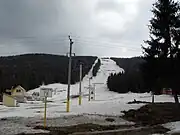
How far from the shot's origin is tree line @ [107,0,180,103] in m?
31.3

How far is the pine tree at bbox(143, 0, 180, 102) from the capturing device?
31391 mm

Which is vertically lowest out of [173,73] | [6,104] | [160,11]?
[6,104]

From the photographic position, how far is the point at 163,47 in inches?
1251

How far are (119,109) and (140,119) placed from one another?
5.39 m

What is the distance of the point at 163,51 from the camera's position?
105 ft

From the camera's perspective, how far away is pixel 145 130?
23203 mm

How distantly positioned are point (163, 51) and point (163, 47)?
36 cm

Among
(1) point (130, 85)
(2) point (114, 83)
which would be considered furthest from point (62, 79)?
(1) point (130, 85)

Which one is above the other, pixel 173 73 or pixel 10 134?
pixel 173 73

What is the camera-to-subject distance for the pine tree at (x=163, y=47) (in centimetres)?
3139

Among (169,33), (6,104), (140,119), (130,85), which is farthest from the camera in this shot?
(130,85)

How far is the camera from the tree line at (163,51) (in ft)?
103

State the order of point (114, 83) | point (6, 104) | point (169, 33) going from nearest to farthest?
point (169, 33)
point (6, 104)
point (114, 83)

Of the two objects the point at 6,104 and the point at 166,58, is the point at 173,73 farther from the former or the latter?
the point at 6,104
